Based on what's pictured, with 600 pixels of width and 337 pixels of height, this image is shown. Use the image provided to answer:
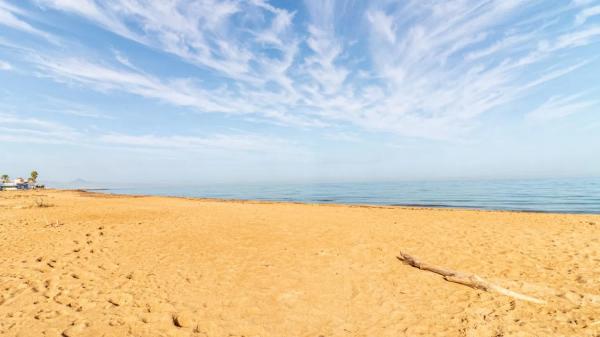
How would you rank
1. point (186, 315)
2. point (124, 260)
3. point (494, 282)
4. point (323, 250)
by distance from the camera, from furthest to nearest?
point (323, 250), point (124, 260), point (494, 282), point (186, 315)

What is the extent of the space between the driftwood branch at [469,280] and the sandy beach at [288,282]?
0.16 m

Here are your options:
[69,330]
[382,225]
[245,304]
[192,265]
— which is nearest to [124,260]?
[192,265]

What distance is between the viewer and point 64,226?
1330 cm

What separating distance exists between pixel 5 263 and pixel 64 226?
5.67 m

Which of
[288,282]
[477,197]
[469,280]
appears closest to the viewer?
[469,280]

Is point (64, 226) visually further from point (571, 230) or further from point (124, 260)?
point (571, 230)

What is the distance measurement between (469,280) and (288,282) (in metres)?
4.28

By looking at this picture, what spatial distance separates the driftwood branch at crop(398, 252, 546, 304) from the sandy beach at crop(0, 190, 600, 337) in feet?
0.53

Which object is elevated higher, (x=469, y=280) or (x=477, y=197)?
(x=477, y=197)

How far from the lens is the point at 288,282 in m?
7.40

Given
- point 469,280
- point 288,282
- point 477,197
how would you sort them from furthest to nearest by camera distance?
point 477,197 → point 288,282 → point 469,280

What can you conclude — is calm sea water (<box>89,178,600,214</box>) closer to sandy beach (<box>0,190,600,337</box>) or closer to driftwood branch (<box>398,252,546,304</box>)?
sandy beach (<box>0,190,600,337</box>)

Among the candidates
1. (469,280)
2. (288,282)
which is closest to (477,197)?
(469,280)

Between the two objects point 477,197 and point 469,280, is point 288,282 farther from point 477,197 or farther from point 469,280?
point 477,197
